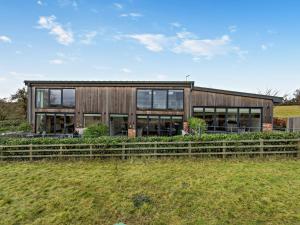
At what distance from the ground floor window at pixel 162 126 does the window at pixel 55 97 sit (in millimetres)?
7523

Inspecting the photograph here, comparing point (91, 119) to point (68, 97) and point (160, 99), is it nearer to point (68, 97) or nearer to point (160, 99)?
point (68, 97)

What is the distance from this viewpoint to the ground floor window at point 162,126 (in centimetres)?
1798

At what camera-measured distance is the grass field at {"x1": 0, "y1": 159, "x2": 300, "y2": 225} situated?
16.8 feet

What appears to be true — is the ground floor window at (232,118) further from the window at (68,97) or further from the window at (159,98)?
the window at (68,97)

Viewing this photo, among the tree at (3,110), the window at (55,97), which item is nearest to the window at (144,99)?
the window at (55,97)

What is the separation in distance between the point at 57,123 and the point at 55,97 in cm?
227

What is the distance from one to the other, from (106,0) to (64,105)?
9.14m

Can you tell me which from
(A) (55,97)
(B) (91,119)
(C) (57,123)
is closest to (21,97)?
(A) (55,97)

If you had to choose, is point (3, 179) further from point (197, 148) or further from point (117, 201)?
point (197, 148)

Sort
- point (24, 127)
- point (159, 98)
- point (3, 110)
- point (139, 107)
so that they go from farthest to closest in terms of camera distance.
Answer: point (3, 110)
point (139, 107)
point (159, 98)
point (24, 127)

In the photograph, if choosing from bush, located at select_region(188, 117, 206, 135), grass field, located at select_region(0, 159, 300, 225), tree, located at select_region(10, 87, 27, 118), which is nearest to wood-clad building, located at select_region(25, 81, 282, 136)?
→ bush, located at select_region(188, 117, 206, 135)

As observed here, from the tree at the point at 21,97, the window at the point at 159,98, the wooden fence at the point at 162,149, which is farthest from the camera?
the tree at the point at 21,97

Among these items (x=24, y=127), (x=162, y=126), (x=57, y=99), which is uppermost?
(x=57, y=99)

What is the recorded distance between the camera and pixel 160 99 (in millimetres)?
18156
